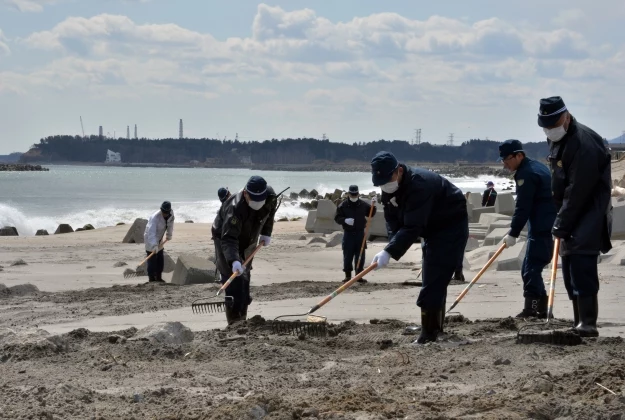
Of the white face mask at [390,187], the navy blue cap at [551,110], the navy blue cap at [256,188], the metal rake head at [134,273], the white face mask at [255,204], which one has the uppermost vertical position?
the navy blue cap at [551,110]

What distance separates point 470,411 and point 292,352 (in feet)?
7.23

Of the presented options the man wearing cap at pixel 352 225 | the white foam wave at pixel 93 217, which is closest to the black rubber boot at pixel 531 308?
the man wearing cap at pixel 352 225

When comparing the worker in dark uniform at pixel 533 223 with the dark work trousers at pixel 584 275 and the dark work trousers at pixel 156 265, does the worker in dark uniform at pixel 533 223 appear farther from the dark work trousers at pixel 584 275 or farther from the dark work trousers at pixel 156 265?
the dark work trousers at pixel 156 265

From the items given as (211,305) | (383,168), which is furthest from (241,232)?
(383,168)

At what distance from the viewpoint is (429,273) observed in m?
7.63

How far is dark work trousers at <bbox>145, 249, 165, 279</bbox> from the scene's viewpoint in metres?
15.4

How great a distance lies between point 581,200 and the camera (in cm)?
741

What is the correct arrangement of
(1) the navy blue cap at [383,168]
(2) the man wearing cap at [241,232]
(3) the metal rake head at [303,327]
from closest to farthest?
(1) the navy blue cap at [383,168], (3) the metal rake head at [303,327], (2) the man wearing cap at [241,232]

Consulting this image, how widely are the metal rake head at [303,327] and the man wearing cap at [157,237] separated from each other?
7.13 meters

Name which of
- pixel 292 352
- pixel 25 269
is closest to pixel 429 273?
pixel 292 352

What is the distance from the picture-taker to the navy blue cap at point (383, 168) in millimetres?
7258

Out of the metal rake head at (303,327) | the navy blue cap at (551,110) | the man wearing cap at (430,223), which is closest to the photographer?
the man wearing cap at (430,223)

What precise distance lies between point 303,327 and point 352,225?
22.5ft

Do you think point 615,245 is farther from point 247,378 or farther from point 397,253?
point 247,378
